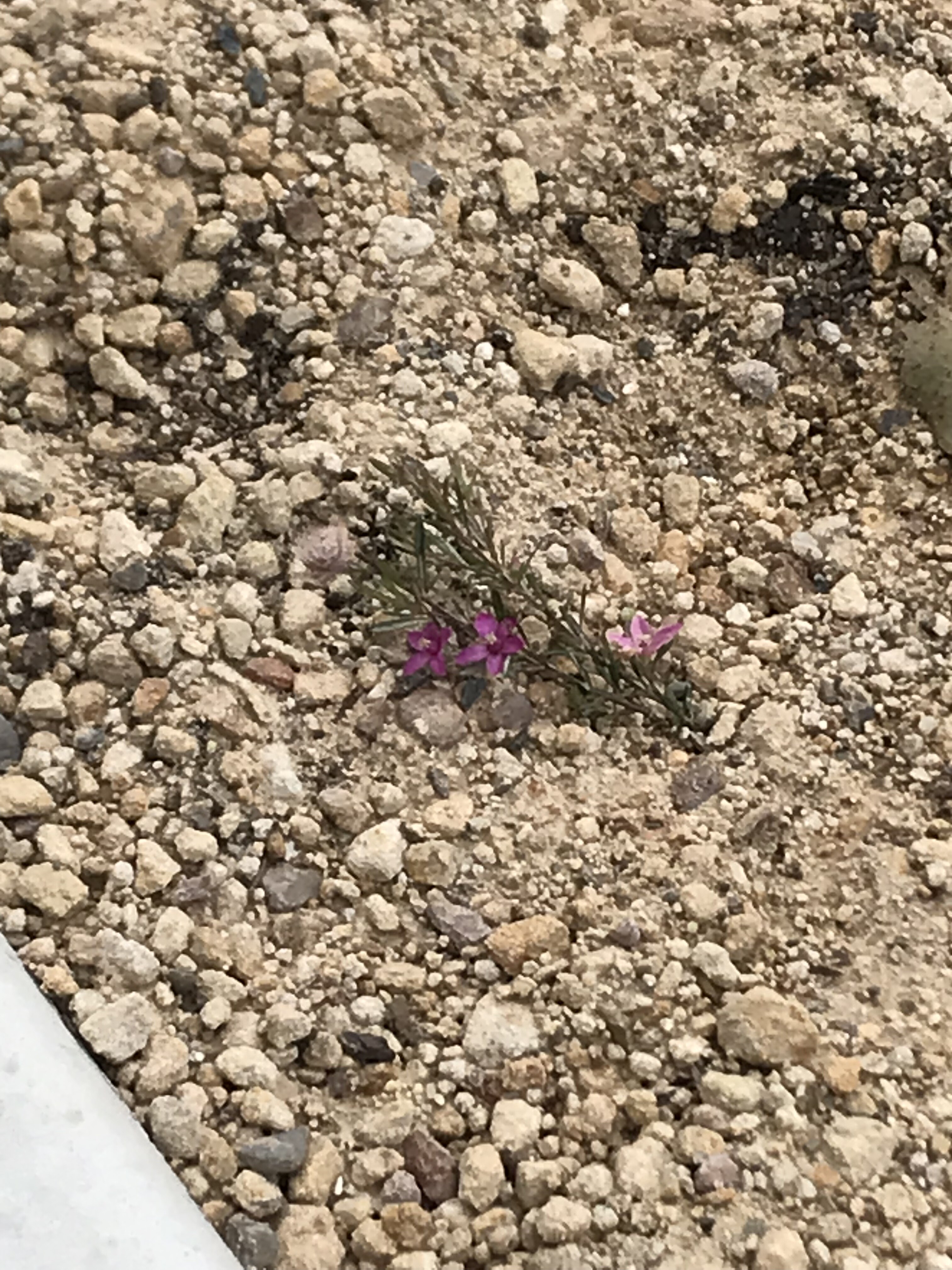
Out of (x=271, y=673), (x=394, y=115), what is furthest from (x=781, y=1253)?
(x=394, y=115)

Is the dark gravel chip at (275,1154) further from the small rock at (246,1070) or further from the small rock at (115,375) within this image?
the small rock at (115,375)

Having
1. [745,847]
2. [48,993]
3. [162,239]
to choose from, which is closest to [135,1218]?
[48,993]

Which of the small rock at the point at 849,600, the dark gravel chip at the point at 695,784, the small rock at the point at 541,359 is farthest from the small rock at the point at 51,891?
the small rock at the point at 849,600

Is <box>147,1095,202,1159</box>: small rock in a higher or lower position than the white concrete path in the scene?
lower

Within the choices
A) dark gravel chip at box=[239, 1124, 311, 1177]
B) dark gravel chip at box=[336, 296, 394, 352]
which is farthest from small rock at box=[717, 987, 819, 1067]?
dark gravel chip at box=[336, 296, 394, 352]

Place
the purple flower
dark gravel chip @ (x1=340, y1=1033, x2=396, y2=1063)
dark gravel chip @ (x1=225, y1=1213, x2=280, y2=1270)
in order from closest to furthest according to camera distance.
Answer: dark gravel chip @ (x1=225, y1=1213, x2=280, y2=1270)
dark gravel chip @ (x1=340, y1=1033, x2=396, y2=1063)
the purple flower

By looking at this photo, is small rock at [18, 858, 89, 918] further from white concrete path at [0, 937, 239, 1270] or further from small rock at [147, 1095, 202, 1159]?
small rock at [147, 1095, 202, 1159]

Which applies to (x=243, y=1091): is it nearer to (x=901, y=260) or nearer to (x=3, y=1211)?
(x=3, y=1211)

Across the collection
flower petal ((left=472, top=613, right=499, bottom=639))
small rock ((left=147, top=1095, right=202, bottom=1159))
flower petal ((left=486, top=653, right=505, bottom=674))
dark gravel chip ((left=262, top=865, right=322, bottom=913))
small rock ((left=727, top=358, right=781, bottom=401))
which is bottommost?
small rock ((left=147, top=1095, right=202, bottom=1159))
